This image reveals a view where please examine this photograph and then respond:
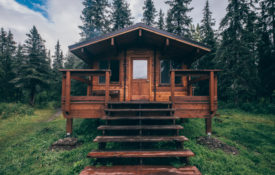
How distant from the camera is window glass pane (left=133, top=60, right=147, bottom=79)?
708 centimetres

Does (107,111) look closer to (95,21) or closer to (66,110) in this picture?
(66,110)

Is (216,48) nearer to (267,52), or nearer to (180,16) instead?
(267,52)

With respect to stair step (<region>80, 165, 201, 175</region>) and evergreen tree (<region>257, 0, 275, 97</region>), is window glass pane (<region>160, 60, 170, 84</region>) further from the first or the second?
evergreen tree (<region>257, 0, 275, 97</region>)

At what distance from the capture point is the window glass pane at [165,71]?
23.1ft

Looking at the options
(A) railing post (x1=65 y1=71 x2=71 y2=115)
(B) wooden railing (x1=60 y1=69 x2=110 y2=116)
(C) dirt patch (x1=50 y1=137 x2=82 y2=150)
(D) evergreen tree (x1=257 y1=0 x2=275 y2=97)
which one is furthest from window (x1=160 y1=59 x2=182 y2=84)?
(D) evergreen tree (x1=257 y1=0 x2=275 y2=97)

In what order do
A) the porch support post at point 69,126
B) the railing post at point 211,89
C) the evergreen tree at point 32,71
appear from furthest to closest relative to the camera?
the evergreen tree at point 32,71
the porch support post at point 69,126
the railing post at point 211,89

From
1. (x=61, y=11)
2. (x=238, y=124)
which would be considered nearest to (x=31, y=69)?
(x=61, y=11)

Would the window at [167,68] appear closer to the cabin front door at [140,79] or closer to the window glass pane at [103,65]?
the cabin front door at [140,79]

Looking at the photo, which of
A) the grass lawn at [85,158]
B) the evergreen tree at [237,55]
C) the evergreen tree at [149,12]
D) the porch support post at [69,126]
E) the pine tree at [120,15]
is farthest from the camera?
the evergreen tree at [149,12]

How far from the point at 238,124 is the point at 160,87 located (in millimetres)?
4893

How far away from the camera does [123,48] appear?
704 cm

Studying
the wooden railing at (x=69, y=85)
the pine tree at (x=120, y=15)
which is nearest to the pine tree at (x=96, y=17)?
the pine tree at (x=120, y=15)

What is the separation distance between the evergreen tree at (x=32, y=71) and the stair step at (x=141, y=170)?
15866 mm

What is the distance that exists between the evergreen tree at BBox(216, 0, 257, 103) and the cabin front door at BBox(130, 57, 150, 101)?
9642 mm
